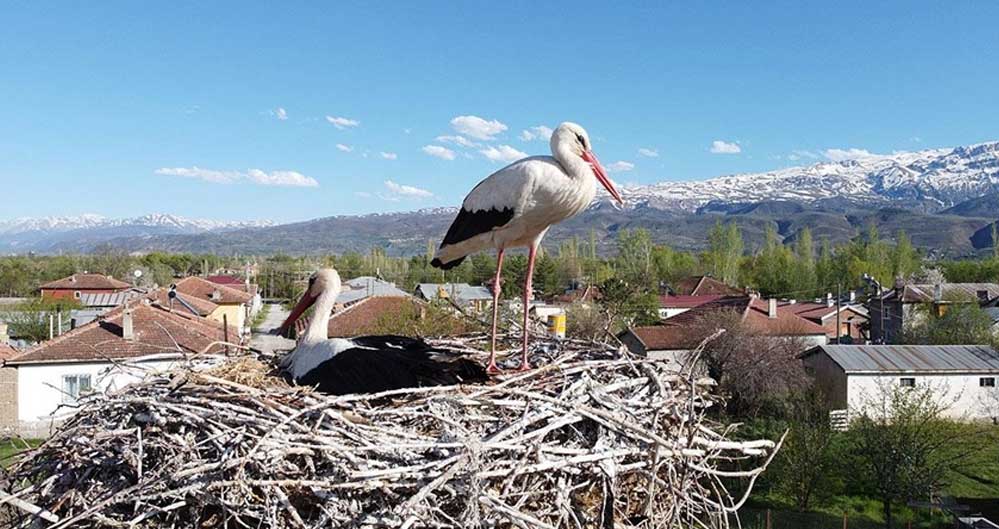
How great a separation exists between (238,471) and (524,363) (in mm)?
2583

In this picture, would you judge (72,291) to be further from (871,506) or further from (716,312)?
(871,506)

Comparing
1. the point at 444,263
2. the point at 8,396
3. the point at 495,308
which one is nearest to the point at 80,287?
the point at 8,396

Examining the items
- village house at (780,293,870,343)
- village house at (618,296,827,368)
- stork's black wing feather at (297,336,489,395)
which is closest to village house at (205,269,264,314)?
village house at (618,296,827,368)

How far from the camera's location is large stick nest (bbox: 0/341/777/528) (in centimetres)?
342

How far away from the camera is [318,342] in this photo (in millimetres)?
5484

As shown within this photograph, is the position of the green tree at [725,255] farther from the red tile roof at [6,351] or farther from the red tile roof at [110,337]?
the red tile roof at [6,351]

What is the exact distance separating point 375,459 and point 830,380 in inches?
1139

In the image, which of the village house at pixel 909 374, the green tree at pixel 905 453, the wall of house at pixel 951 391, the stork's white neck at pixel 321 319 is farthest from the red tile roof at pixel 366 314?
the stork's white neck at pixel 321 319

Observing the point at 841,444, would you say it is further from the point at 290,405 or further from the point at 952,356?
the point at 290,405

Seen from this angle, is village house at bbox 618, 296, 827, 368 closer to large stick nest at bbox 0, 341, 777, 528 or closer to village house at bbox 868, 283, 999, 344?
village house at bbox 868, 283, 999, 344

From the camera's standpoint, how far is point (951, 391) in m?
28.9

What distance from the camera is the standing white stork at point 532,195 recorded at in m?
4.96

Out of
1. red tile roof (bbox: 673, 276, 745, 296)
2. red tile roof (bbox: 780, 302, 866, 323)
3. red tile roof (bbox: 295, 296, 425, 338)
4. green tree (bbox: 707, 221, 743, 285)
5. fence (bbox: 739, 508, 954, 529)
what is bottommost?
fence (bbox: 739, 508, 954, 529)

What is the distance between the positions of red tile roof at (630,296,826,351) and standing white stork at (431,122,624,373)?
2545cm
